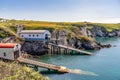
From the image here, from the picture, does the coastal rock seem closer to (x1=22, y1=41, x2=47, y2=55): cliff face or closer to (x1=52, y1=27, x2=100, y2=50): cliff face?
(x1=52, y1=27, x2=100, y2=50): cliff face

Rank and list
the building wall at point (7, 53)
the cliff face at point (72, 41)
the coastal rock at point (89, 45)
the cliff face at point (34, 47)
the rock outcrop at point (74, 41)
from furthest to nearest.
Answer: the coastal rock at point (89, 45), the rock outcrop at point (74, 41), the cliff face at point (72, 41), the cliff face at point (34, 47), the building wall at point (7, 53)

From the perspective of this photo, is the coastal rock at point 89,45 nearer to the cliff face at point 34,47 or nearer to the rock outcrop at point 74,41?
the rock outcrop at point 74,41

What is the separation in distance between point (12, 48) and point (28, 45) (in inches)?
1380

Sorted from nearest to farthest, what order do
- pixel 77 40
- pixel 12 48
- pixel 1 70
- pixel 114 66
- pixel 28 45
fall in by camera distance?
1. pixel 1 70
2. pixel 12 48
3. pixel 114 66
4. pixel 28 45
5. pixel 77 40

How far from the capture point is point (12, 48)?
239 feet

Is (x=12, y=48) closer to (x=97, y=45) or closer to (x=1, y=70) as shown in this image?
(x=1, y=70)

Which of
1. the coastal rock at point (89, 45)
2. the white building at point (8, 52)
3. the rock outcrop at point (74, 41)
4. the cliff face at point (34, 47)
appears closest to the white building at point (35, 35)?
the cliff face at point (34, 47)

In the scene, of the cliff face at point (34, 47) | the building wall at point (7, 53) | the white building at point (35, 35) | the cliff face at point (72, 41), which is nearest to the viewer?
the building wall at point (7, 53)

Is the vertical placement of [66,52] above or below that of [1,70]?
below

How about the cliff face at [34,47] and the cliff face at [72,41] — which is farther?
the cliff face at [72,41]

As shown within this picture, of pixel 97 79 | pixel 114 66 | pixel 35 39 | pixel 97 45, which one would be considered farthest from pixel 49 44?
pixel 97 79

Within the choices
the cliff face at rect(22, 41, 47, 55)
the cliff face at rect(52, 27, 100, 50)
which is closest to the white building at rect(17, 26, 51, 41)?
the cliff face at rect(22, 41, 47, 55)

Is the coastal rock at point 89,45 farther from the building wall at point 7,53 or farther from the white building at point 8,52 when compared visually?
the building wall at point 7,53

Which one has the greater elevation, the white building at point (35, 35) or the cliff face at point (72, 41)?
the white building at point (35, 35)
